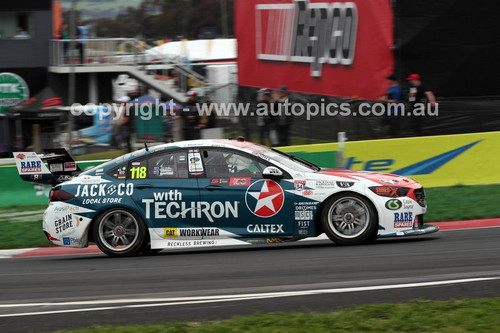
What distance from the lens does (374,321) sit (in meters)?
6.13

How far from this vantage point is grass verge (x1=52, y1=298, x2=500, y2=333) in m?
5.95

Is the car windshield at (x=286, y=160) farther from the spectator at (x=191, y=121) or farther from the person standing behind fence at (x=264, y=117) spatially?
the spectator at (x=191, y=121)

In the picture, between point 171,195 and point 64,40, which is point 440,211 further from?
point 64,40

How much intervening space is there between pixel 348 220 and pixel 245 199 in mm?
1238

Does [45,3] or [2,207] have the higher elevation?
[45,3]

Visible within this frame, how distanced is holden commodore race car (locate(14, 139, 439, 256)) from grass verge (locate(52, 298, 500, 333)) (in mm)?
3420

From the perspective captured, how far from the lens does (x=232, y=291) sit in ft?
25.5


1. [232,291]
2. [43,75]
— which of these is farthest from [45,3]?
[232,291]

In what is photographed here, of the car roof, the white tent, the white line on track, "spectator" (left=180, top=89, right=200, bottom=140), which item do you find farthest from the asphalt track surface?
the white tent

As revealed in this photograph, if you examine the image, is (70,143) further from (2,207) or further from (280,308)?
(280,308)

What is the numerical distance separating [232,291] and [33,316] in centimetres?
175

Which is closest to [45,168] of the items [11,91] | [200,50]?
[11,91]

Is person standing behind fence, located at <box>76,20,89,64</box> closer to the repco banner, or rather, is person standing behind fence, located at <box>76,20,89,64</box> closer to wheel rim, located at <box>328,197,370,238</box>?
the repco banner

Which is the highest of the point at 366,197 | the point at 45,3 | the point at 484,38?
the point at 45,3
